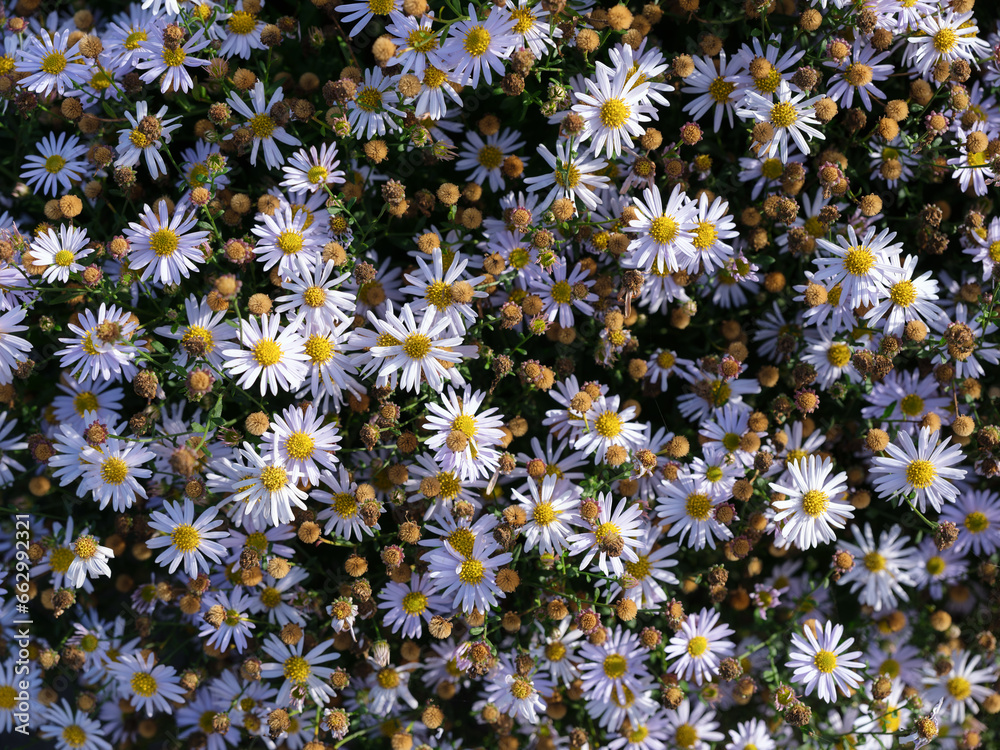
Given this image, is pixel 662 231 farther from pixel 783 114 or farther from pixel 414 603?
pixel 414 603

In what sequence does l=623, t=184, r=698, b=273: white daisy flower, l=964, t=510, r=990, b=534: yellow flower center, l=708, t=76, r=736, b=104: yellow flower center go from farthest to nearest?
l=964, t=510, r=990, b=534: yellow flower center, l=708, t=76, r=736, b=104: yellow flower center, l=623, t=184, r=698, b=273: white daisy flower

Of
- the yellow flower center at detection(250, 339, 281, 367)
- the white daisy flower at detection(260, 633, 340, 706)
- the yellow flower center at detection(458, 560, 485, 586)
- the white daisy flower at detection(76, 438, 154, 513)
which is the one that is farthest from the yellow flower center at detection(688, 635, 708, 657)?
the white daisy flower at detection(76, 438, 154, 513)

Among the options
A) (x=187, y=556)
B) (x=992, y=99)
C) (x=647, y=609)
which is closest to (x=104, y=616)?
(x=187, y=556)

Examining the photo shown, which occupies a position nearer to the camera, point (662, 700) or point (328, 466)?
point (328, 466)

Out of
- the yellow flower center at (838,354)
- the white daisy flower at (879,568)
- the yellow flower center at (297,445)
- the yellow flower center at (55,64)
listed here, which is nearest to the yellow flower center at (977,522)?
the white daisy flower at (879,568)

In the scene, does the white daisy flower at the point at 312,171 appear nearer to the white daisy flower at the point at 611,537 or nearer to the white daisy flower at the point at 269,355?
the white daisy flower at the point at 269,355

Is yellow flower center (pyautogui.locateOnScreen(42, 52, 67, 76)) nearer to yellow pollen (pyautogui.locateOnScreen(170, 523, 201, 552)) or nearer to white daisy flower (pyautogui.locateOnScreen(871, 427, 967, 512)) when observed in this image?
yellow pollen (pyautogui.locateOnScreen(170, 523, 201, 552))

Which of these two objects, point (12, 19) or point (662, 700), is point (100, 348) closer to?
point (12, 19)
